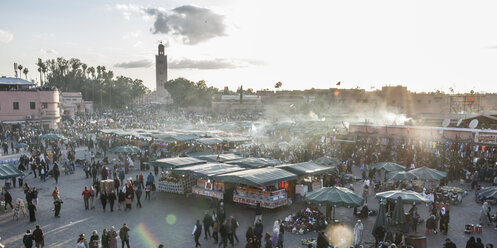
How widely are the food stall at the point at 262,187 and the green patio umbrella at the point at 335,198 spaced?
2.01 metres

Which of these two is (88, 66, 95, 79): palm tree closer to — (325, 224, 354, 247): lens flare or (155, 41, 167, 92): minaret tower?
(155, 41, 167, 92): minaret tower

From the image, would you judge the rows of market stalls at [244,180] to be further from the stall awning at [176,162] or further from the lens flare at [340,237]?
the lens flare at [340,237]

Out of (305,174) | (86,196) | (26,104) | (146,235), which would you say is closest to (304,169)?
(305,174)

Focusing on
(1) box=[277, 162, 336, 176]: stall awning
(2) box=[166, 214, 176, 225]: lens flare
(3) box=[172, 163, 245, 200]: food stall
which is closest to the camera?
(2) box=[166, 214, 176, 225]: lens flare

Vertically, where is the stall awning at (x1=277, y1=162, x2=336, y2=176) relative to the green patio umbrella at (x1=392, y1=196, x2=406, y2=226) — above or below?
above

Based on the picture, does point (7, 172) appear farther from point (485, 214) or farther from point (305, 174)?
point (485, 214)

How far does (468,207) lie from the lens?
52.3ft

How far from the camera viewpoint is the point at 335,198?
12461 mm

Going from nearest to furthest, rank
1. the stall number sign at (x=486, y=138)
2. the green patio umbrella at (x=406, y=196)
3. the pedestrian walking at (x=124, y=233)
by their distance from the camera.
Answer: the pedestrian walking at (x=124, y=233), the green patio umbrella at (x=406, y=196), the stall number sign at (x=486, y=138)

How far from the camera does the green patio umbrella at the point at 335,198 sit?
1226 centimetres

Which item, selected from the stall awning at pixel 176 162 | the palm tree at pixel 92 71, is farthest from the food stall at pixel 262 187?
the palm tree at pixel 92 71

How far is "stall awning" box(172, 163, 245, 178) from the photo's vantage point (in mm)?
15908

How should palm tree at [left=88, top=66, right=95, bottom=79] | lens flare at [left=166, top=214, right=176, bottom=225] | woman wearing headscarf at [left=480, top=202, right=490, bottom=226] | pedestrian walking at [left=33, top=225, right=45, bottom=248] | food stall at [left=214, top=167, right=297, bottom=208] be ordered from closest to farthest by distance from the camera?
pedestrian walking at [left=33, top=225, right=45, bottom=248]
woman wearing headscarf at [left=480, top=202, right=490, bottom=226]
lens flare at [left=166, top=214, right=176, bottom=225]
food stall at [left=214, top=167, right=297, bottom=208]
palm tree at [left=88, top=66, right=95, bottom=79]

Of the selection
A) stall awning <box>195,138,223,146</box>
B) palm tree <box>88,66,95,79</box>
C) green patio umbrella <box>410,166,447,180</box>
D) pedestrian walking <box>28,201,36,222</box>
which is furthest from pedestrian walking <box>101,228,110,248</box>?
palm tree <box>88,66,95,79</box>
